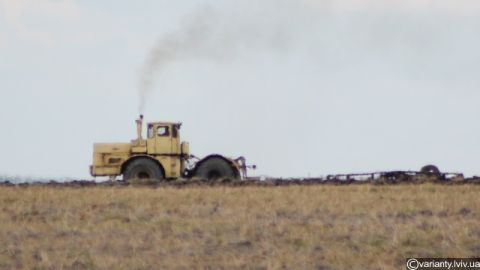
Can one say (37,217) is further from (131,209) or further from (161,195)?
(161,195)

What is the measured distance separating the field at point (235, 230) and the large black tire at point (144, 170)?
9.89 metres

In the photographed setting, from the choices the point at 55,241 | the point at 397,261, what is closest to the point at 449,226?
the point at 397,261

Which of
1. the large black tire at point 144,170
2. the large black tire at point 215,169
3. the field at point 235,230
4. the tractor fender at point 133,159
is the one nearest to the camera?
the field at point 235,230

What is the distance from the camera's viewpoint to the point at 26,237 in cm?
2080

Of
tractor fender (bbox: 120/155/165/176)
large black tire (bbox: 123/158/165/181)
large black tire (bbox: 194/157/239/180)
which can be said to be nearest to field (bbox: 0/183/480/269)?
→ large black tire (bbox: 123/158/165/181)

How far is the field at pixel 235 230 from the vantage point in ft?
59.5

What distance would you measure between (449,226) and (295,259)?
415cm

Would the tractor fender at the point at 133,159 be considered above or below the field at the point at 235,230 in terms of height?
above

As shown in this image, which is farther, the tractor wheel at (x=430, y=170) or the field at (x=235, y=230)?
the tractor wheel at (x=430, y=170)

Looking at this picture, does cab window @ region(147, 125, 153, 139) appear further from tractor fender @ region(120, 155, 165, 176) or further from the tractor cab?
tractor fender @ region(120, 155, 165, 176)

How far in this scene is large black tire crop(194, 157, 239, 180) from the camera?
4000 centimetres

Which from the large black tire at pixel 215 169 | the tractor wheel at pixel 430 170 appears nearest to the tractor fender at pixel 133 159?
the large black tire at pixel 215 169

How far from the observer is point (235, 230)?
69.2 ft

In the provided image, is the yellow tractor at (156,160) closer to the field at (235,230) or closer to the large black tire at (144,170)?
the large black tire at (144,170)
